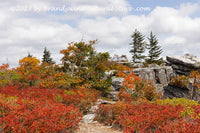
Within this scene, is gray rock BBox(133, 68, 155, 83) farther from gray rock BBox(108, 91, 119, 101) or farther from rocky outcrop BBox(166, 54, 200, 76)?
gray rock BBox(108, 91, 119, 101)

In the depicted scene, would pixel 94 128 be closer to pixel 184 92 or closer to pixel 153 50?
pixel 184 92

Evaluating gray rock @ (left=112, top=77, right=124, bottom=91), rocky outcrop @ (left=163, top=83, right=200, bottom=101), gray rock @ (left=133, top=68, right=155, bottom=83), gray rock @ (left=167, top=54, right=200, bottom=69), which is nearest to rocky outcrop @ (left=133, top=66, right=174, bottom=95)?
gray rock @ (left=133, top=68, right=155, bottom=83)

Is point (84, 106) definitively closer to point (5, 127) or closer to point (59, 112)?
point (59, 112)

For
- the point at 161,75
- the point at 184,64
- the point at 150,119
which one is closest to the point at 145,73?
the point at 161,75

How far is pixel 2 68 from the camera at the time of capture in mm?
17094

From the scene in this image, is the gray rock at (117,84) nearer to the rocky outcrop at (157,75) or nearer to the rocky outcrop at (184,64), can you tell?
the rocky outcrop at (157,75)

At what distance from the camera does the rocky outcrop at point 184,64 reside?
1798 cm

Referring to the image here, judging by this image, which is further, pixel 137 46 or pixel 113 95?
pixel 137 46

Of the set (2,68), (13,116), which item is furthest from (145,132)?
(2,68)

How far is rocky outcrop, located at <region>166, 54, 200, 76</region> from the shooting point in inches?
708

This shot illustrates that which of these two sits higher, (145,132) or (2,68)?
(2,68)

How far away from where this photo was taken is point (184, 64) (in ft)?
60.5

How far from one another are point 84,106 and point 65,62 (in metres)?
7.71

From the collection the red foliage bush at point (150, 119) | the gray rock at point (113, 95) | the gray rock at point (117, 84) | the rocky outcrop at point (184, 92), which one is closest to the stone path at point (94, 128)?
the red foliage bush at point (150, 119)
